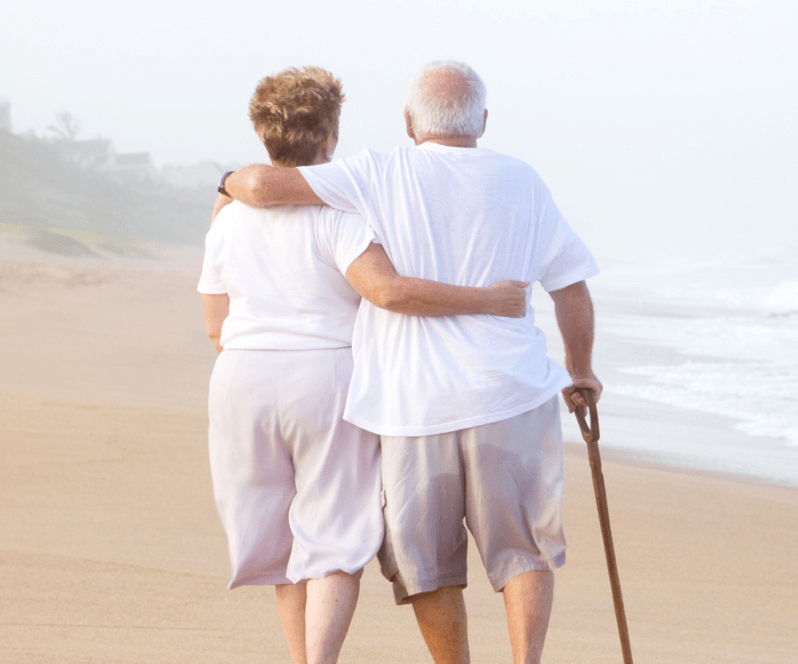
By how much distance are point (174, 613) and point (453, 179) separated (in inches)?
83.9

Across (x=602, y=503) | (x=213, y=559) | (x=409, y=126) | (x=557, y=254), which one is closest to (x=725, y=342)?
(x=213, y=559)

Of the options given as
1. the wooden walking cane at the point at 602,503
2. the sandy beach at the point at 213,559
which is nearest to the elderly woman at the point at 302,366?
the wooden walking cane at the point at 602,503

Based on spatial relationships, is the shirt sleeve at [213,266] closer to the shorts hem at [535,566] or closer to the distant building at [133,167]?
the shorts hem at [535,566]

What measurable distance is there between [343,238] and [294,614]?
36.8 inches

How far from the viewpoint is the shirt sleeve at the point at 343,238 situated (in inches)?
88.1

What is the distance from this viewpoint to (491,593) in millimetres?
4199

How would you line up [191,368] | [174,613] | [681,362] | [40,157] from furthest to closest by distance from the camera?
[40,157] → [681,362] → [191,368] → [174,613]

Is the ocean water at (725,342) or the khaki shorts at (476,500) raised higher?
the khaki shorts at (476,500)

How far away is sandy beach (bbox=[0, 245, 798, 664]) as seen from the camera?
3.49 m

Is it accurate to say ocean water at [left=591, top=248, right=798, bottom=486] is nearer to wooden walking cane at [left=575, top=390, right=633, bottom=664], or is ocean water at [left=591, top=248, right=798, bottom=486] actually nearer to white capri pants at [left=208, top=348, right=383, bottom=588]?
wooden walking cane at [left=575, top=390, right=633, bottom=664]

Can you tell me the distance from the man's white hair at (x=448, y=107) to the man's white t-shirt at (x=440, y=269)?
0.15ft

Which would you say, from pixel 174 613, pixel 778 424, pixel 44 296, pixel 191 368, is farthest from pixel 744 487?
pixel 44 296

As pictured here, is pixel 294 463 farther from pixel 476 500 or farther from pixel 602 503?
pixel 602 503

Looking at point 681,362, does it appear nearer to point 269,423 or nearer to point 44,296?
point 44,296
